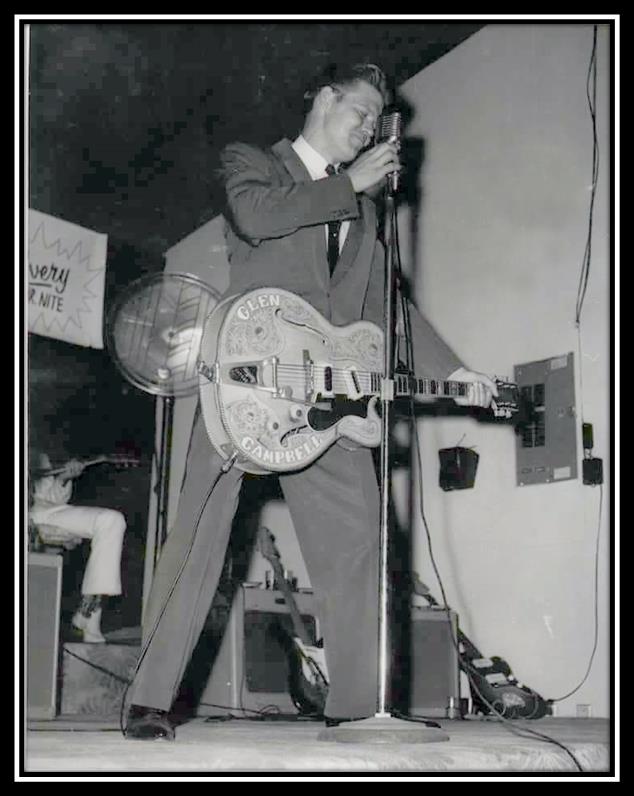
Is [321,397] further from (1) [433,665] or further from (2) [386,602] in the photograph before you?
(1) [433,665]

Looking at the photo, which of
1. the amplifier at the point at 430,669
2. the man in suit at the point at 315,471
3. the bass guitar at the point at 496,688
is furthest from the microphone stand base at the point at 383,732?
the amplifier at the point at 430,669

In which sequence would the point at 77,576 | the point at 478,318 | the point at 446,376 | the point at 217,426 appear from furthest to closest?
1. the point at 77,576
2. the point at 478,318
3. the point at 446,376
4. the point at 217,426

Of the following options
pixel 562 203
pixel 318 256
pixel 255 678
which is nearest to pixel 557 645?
pixel 255 678

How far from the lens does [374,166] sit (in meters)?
2.57

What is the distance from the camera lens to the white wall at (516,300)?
4355 millimetres

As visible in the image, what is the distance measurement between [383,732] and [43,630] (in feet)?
7.76

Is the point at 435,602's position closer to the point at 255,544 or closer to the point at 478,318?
the point at 478,318

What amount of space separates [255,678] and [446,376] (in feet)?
6.13

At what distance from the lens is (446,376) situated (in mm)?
3070

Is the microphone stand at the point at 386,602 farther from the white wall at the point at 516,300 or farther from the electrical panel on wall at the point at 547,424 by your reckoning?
the electrical panel on wall at the point at 547,424

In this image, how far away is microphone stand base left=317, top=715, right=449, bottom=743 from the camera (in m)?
2.20

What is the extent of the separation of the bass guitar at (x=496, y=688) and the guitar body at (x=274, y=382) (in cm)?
178

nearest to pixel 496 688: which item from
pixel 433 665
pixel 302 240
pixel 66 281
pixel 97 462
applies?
pixel 433 665

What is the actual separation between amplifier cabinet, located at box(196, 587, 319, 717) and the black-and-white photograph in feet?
0.04
